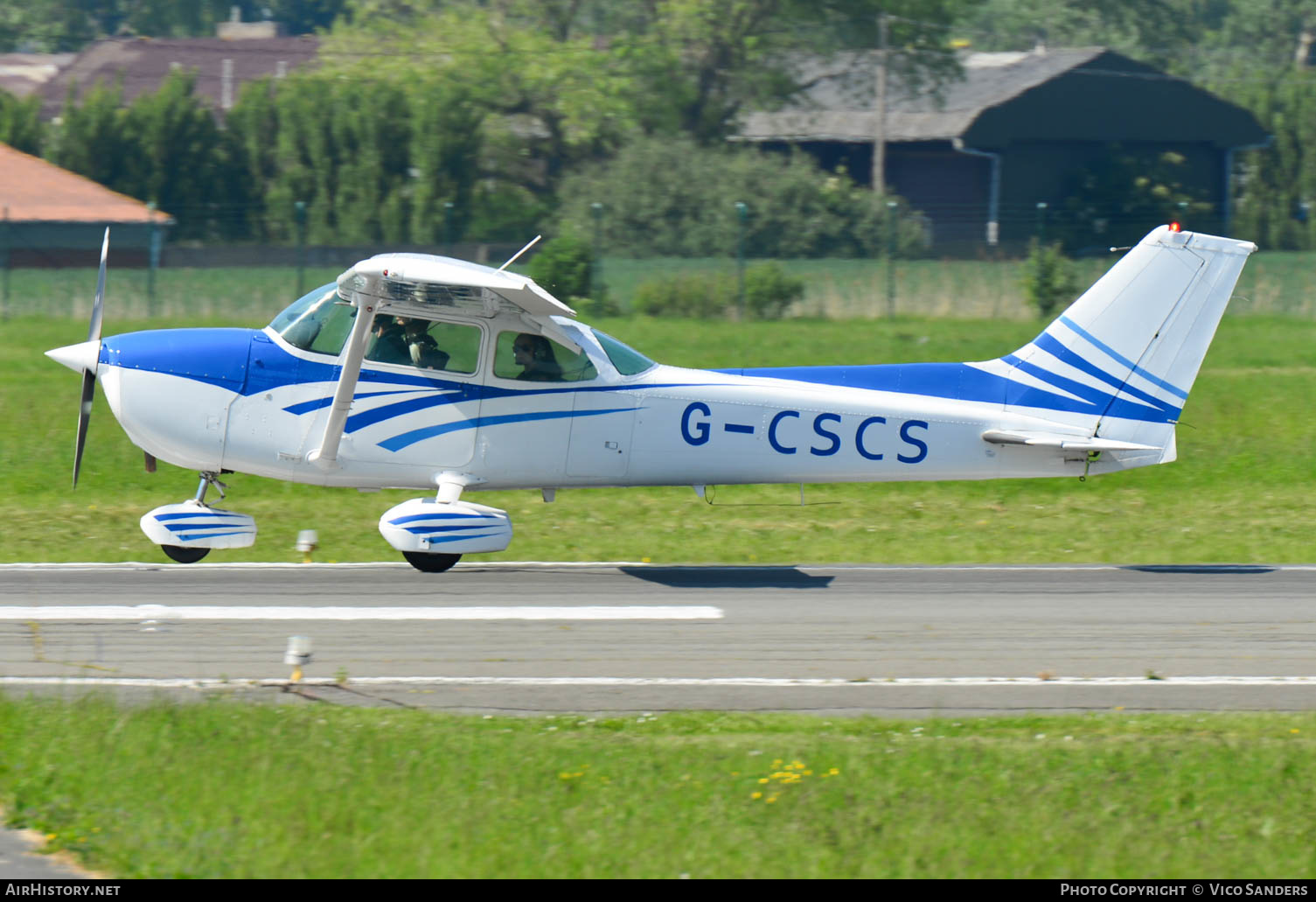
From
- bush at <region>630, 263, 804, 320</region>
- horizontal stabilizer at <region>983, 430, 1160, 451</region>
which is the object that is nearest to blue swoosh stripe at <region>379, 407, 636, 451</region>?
horizontal stabilizer at <region>983, 430, 1160, 451</region>

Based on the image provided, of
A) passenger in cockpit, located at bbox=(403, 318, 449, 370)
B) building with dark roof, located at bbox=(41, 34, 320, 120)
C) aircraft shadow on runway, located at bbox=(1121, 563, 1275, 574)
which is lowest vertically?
aircraft shadow on runway, located at bbox=(1121, 563, 1275, 574)

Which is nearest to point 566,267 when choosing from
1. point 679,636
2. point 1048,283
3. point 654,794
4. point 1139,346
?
point 1048,283

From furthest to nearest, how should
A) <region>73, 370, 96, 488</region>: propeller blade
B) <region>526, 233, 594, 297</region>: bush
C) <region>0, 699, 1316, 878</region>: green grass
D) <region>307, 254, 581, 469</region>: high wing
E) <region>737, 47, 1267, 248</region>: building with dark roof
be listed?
<region>737, 47, 1267, 248</region>: building with dark roof → <region>526, 233, 594, 297</region>: bush → <region>73, 370, 96, 488</region>: propeller blade → <region>307, 254, 581, 469</region>: high wing → <region>0, 699, 1316, 878</region>: green grass

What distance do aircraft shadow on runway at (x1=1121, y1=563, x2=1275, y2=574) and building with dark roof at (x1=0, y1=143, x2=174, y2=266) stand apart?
25.0 meters

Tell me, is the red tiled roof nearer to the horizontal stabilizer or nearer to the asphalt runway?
the asphalt runway

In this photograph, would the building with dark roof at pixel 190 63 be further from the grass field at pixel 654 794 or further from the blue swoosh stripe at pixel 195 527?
the grass field at pixel 654 794

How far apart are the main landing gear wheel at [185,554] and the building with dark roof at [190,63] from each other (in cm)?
4904

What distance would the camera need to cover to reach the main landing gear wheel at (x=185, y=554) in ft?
39.6

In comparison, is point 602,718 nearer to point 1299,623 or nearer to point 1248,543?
point 1299,623

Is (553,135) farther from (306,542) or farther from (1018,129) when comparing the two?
(306,542)

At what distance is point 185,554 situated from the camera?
12.1m

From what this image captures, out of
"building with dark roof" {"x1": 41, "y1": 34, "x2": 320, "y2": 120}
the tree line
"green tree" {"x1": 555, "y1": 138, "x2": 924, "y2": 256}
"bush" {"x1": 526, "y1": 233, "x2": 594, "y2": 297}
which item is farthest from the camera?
"building with dark roof" {"x1": 41, "y1": 34, "x2": 320, "y2": 120}

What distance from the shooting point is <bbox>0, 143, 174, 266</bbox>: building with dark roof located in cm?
3455
